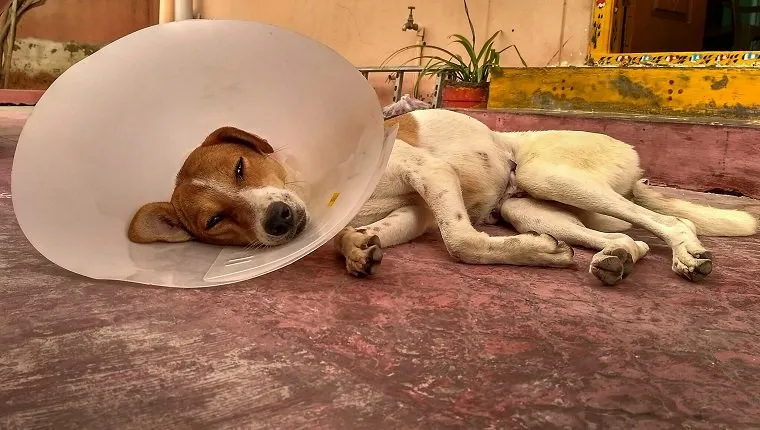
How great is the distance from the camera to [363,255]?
200 cm

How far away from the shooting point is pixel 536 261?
7.38ft

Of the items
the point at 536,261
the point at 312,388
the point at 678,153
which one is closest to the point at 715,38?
the point at 678,153

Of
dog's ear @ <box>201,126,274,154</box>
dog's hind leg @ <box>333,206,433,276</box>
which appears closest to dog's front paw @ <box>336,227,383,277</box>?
dog's hind leg @ <box>333,206,433,276</box>

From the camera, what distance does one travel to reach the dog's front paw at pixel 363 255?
2.01 m

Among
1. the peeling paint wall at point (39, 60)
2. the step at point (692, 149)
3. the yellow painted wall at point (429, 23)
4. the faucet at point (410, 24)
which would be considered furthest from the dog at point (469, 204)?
the peeling paint wall at point (39, 60)

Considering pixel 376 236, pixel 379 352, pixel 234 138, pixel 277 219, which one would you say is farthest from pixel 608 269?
pixel 234 138

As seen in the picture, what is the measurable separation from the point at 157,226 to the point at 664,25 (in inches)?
225

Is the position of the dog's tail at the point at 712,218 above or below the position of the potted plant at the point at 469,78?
below

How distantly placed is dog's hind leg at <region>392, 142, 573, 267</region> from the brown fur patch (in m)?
0.29

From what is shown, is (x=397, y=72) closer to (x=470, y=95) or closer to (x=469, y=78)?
(x=469, y=78)

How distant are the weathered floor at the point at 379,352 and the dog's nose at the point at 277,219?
16 centimetres

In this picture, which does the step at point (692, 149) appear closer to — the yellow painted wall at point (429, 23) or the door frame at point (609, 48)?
the door frame at point (609, 48)

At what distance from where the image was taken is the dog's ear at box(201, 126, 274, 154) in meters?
2.39

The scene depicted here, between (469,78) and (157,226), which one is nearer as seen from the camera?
(157,226)
